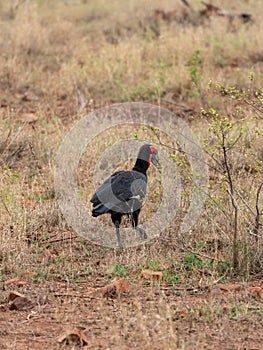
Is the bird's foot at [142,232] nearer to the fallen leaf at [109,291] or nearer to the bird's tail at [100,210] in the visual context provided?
the bird's tail at [100,210]

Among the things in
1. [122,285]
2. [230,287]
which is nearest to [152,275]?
[122,285]

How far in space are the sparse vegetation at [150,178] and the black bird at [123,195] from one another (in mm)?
258

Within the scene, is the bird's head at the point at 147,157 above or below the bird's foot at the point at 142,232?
above

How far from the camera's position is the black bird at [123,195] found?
5.41m

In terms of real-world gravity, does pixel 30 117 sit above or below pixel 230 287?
above

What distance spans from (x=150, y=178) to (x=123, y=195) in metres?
1.46

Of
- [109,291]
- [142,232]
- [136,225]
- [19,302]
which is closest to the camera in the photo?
[19,302]

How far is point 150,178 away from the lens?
688 centimetres

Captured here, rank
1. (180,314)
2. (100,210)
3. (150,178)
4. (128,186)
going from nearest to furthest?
(180,314)
(100,210)
(128,186)
(150,178)

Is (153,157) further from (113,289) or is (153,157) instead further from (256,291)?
(256,291)

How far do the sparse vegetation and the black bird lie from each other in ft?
0.85

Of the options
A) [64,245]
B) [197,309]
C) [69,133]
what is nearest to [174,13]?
[69,133]

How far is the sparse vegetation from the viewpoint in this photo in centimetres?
404

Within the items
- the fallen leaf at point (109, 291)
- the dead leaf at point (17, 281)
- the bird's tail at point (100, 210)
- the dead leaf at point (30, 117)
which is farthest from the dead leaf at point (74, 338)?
the dead leaf at point (30, 117)
